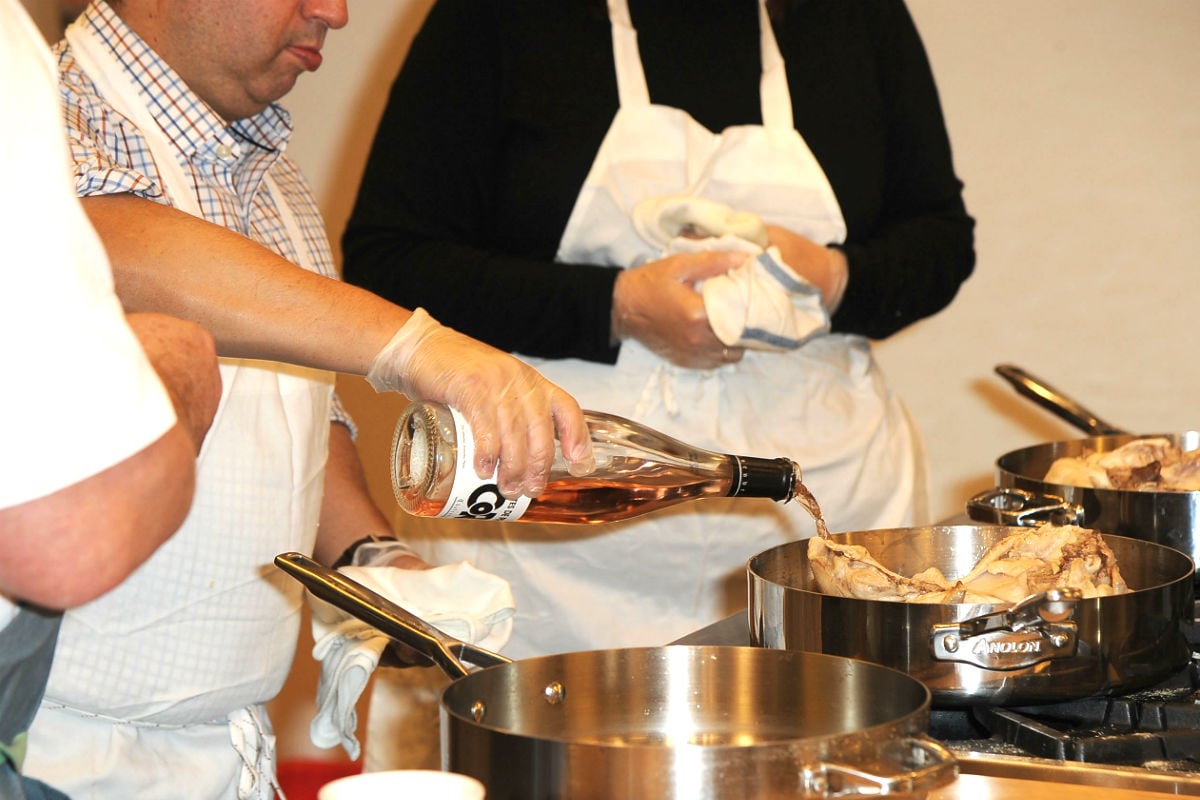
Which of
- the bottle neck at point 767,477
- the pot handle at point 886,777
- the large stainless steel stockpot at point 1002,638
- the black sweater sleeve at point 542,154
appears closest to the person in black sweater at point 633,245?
the black sweater sleeve at point 542,154

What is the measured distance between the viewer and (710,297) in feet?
5.47

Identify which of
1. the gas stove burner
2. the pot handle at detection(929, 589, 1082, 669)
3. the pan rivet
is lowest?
the gas stove burner

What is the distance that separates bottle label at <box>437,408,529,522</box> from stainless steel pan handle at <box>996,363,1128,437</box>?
93 cm

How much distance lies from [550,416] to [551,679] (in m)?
0.29

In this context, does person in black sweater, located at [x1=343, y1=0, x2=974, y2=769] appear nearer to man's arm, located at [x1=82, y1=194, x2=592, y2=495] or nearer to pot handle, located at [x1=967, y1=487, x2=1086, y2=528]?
pot handle, located at [x1=967, y1=487, x2=1086, y2=528]

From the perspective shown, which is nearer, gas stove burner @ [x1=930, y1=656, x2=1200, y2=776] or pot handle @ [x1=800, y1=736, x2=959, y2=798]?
pot handle @ [x1=800, y1=736, x2=959, y2=798]

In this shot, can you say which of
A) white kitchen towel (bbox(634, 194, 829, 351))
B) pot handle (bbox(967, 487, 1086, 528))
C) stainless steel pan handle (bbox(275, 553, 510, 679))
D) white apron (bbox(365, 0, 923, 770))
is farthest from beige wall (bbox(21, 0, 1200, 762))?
stainless steel pan handle (bbox(275, 553, 510, 679))

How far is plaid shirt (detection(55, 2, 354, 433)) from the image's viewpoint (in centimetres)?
118

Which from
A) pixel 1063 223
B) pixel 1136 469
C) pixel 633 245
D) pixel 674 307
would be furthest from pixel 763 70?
pixel 1063 223

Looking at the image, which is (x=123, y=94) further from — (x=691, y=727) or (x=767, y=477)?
(x=691, y=727)

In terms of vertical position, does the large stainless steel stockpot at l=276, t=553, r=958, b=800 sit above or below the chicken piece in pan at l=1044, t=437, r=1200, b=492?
below

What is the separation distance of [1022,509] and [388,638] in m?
0.62

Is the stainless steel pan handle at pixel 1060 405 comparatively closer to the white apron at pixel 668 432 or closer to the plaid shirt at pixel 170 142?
the white apron at pixel 668 432

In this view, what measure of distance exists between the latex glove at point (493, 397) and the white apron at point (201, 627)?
24 centimetres
